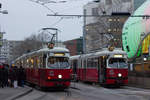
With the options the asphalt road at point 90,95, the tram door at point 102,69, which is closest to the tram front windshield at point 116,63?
the tram door at point 102,69

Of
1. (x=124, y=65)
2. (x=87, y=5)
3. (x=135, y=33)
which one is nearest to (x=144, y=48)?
(x=135, y=33)

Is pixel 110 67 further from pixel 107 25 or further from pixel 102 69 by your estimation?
pixel 107 25

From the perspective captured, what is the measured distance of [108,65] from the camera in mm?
27531

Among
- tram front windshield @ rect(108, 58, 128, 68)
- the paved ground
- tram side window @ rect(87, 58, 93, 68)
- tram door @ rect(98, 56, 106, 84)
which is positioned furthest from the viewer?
tram side window @ rect(87, 58, 93, 68)

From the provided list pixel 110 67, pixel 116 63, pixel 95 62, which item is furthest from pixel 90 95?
pixel 95 62

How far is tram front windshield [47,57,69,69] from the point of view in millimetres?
23266

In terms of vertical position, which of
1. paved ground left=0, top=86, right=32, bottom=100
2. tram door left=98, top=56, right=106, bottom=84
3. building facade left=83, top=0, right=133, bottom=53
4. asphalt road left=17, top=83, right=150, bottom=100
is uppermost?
building facade left=83, top=0, right=133, bottom=53

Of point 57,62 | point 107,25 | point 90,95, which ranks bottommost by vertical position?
point 90,95

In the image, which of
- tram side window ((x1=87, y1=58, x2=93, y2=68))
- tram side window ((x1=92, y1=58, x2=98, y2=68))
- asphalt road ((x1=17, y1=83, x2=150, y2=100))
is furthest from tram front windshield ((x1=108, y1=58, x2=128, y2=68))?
asphalt road ((x1=17, y1=83, x2=150, y2=100))

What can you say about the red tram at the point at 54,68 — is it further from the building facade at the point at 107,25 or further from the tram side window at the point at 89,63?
the building facade at the point at 107,25

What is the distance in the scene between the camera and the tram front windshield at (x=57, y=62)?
76.3 feet

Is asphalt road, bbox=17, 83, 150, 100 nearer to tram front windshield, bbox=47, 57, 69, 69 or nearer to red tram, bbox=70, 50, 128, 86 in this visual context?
tram front windshield, bbox=47, 57, 69, 69

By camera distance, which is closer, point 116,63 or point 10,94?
point 10,94

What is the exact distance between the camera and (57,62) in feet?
76.9
